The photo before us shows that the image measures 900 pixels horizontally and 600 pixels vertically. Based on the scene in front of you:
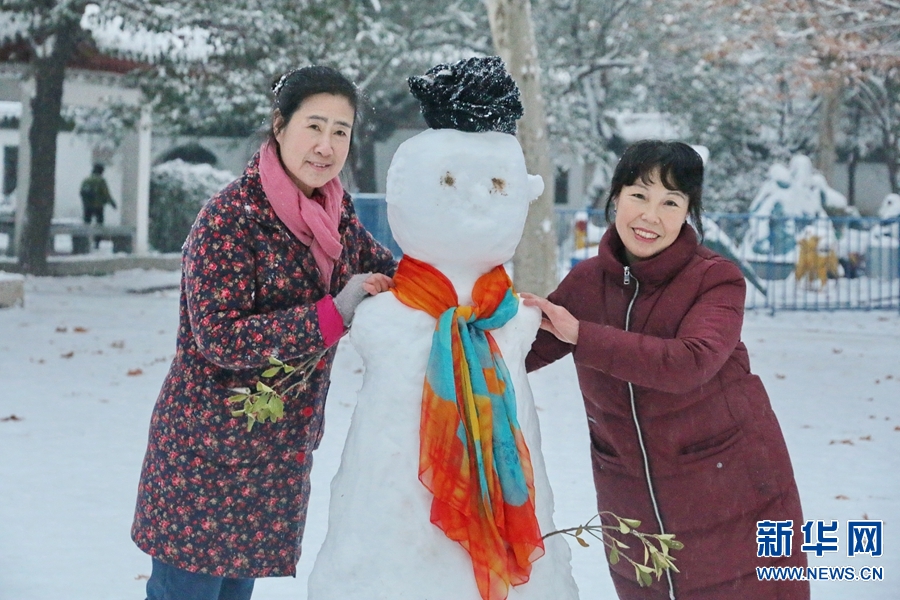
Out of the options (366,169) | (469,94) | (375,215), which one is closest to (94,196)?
(366,169)

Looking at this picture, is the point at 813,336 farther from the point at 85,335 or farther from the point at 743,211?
the point at 743,211

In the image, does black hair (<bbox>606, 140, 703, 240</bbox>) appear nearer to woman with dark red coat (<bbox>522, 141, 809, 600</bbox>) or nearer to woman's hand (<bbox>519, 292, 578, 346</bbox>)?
woman with dark red coat (<bbox>522, 141, 809, 600</bbox>)

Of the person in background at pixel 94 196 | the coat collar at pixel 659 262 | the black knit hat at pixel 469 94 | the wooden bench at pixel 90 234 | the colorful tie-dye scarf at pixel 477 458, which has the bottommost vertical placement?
the colorful tie-dye scarf at pixel 477 458

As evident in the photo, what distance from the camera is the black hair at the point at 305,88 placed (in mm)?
2445

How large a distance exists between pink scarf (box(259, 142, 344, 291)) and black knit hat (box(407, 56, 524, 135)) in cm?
38

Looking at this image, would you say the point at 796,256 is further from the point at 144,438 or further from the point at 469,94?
the point at 469,94

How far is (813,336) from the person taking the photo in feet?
36.3

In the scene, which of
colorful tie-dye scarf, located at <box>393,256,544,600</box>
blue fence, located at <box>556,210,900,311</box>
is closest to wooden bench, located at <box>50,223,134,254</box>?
blue fence, located at <box>556,210,900,311</box>

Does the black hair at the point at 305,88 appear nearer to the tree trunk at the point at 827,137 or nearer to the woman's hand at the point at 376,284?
the woman's hand at the point at 376,284

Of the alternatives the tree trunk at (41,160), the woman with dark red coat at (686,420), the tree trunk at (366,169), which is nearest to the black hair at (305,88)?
the woman with dark red coat at (686,420)

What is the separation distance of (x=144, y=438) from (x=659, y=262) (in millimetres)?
4300

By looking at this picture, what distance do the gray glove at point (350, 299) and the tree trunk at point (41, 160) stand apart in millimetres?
12757

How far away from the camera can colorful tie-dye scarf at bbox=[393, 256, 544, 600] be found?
7.05 ft

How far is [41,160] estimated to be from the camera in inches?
551
